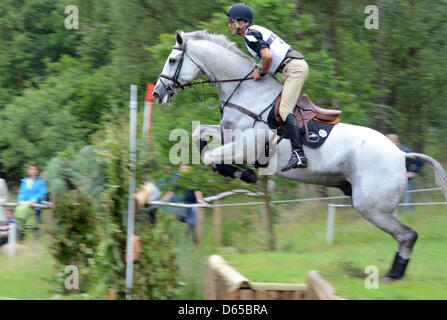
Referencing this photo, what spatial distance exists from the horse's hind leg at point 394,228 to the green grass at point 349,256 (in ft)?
0.51

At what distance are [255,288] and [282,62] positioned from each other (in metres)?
2.37

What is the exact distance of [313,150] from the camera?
6270 millimetres

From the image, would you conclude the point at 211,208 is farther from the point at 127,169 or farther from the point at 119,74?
the point at 119,74

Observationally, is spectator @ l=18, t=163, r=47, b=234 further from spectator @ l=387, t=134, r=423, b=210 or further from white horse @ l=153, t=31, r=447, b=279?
spectator @ l=387, t=134, r=423, b=210

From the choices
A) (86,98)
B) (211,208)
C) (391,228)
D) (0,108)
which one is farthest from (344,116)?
(0,108)

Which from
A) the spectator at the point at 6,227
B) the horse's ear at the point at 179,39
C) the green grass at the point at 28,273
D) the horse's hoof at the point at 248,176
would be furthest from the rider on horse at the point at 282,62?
the spectator at the point at 6,227

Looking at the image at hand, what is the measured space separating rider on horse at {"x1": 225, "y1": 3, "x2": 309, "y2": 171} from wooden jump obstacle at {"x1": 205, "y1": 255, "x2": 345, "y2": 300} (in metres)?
1.19

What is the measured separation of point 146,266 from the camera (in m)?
5.72

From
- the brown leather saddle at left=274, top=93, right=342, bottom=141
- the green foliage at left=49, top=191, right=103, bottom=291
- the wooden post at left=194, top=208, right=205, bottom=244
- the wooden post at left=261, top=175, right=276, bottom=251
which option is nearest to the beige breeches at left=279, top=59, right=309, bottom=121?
the brown leather saddle at left=274, top=93, right=342, bottom=141

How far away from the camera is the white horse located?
625 centimetres

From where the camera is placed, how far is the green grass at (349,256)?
229 inches

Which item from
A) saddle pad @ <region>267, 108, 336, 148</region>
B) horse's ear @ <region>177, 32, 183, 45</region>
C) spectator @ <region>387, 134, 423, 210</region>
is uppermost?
horse's ear @ <region>177, 32, 183, 45</region>

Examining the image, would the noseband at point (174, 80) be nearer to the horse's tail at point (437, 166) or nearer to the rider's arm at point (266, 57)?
the rider's arm at point (266, 57)

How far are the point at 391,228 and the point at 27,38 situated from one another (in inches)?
640
